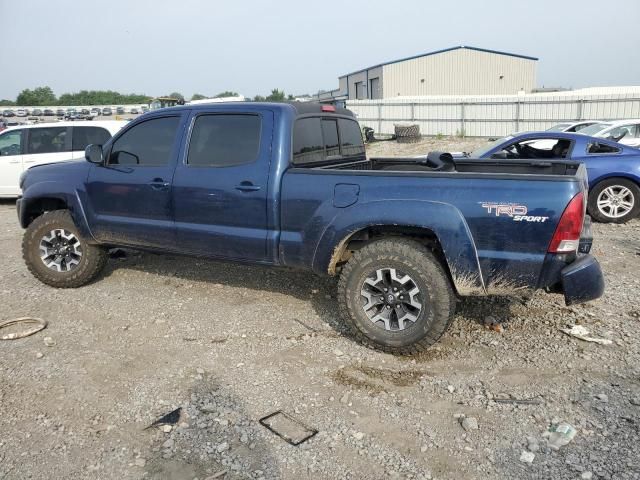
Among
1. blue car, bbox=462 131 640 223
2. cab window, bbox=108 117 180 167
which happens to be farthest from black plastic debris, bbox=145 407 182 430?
blue car, bbox=462 131 640 223

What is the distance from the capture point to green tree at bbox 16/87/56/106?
86125 millimetres

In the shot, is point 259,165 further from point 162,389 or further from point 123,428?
point 123,428

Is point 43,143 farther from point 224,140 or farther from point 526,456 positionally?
point 526,456

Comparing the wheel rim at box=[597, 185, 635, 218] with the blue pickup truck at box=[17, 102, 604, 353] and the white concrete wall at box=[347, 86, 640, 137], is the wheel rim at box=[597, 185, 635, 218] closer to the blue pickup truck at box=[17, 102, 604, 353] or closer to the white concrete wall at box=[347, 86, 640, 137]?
the blue pickup truck at box=[17, 102, 604, 353]

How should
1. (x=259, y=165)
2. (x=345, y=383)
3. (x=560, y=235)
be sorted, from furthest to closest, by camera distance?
(x=259, y=165) → (x=345, y=383) → (x=560, y=235)

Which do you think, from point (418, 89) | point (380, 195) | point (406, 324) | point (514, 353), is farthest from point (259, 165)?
point (418, 89)

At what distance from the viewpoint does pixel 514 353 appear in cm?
408

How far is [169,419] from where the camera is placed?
327 centimetres

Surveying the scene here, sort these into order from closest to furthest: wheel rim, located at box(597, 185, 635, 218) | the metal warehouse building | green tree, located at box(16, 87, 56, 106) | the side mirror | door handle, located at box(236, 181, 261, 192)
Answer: door handle, located at box(236, 181, 261, 192), the side mirror, wheel rim, located at box(597, 185, 635, 218), the metal warehouse building, green tree, located at box(16, 87, 56, 106)

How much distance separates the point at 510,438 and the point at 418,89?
129 ft

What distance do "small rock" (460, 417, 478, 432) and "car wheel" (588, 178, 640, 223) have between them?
6384 millimetres

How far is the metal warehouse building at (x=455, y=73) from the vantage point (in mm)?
39500

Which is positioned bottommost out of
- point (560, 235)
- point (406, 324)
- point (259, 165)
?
point (406, 324)

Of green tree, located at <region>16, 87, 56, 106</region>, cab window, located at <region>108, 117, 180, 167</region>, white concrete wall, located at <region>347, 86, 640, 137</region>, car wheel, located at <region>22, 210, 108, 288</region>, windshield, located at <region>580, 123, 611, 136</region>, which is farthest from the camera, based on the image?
green tree, located at <region>16, 87, 56, 106</region>
